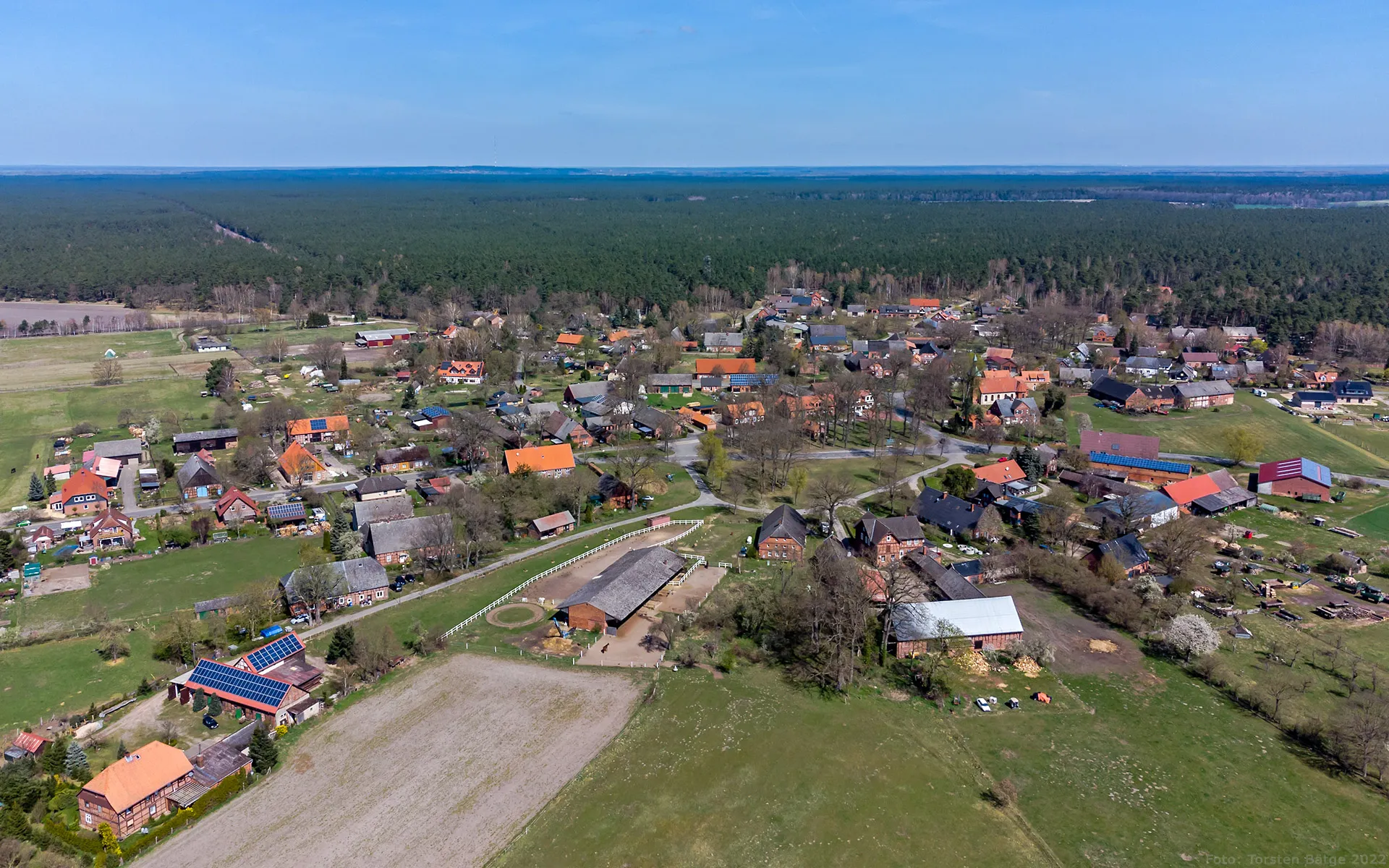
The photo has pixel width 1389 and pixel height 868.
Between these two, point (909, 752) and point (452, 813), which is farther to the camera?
point (909, 752)

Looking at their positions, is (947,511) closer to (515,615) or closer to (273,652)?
(515,615)

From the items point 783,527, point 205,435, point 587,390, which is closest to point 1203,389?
point 783,527

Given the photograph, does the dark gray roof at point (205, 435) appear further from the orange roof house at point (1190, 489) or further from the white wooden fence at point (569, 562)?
the orange roof house at point (1190, 489)

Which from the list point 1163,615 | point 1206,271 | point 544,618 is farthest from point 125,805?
point 1206,271

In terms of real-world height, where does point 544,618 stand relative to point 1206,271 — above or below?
below

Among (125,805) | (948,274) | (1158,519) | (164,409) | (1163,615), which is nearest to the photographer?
(125,805)

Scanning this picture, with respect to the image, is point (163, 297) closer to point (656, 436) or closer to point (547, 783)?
point (656, 436)
